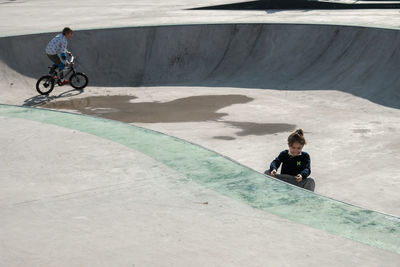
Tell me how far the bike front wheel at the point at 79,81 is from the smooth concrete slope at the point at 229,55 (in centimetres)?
90

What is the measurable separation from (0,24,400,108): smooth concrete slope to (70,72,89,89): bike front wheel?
2.94 feet

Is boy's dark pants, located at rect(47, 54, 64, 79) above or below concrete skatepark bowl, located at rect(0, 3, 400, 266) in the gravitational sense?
above

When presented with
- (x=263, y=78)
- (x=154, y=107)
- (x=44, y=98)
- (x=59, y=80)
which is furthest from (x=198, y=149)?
(x=263, y=78)

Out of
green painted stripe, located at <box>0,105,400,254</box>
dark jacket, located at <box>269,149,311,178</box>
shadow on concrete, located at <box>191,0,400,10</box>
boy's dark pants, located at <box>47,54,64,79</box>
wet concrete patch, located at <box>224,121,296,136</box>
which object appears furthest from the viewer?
shadow on concrete, located at <box>191,0,400,10</box>

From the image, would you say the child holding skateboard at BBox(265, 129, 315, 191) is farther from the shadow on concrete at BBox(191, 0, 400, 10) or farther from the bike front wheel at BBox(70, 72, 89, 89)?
the shadow on concrete at BBox(191, 0, 400, 10)

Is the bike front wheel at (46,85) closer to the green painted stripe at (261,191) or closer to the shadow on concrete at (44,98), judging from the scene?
the shadow on concrete at (44,98)

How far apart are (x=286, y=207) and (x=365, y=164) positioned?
4.89 meters

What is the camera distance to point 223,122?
40.5 ft

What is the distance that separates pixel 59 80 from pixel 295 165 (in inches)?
372

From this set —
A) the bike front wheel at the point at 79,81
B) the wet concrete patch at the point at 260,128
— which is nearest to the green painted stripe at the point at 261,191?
the wet concrete patch at the point at 260,128

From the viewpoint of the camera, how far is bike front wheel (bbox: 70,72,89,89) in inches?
607

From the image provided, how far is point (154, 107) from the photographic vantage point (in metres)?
14.0

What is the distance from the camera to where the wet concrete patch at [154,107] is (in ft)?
42.3

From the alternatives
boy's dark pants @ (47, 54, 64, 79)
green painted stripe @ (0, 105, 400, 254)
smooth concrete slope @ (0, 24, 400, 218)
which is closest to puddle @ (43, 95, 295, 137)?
smooth concrete slope @ (0, 24, 400, 218)
